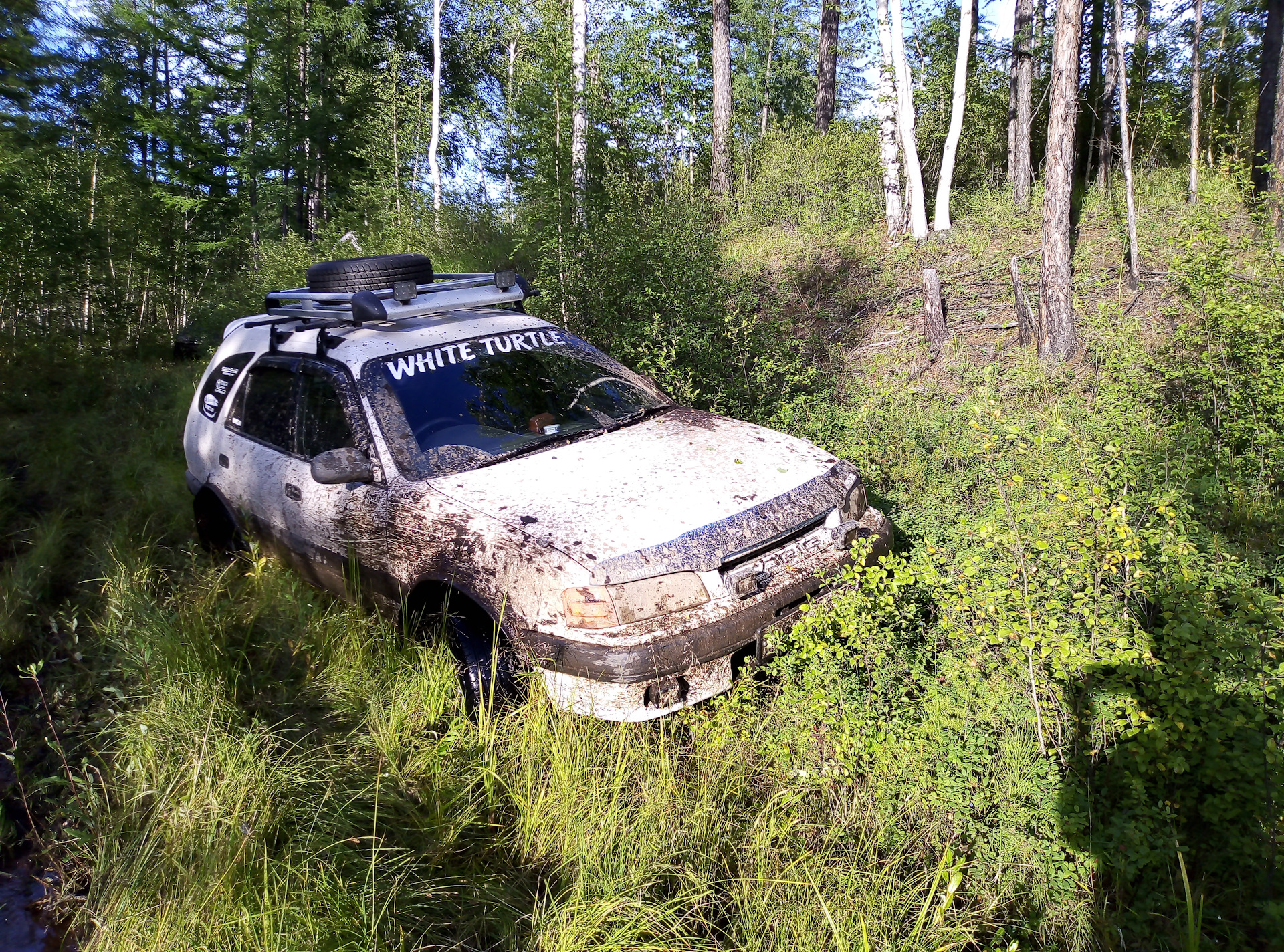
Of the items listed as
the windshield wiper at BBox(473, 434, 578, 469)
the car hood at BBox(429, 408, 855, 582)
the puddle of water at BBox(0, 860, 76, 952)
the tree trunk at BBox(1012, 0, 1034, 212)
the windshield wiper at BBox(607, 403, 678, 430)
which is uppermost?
the tree trunk at BBox(1012, 0, 1034, 212)

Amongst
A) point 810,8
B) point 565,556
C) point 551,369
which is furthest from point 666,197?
point 810,8

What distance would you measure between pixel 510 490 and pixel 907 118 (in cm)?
1110

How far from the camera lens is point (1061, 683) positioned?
2727 millimetres

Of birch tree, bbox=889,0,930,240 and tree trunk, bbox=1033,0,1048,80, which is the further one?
tree trunk, bbox=1033,0,1048,80

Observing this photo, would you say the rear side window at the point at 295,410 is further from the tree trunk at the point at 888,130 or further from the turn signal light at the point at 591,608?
the tree trunk at the point at 888,130

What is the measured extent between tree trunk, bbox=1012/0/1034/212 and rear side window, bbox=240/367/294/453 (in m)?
11.9

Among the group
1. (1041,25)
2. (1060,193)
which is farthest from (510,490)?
(1041,25)

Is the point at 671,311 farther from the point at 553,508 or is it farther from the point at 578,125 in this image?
the point at 553,508

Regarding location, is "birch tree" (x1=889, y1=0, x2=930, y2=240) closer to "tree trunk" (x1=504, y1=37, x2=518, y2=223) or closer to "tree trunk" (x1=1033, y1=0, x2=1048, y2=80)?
"tree trunk" (x1=1033, y1=0, x2=1048, y2=80)

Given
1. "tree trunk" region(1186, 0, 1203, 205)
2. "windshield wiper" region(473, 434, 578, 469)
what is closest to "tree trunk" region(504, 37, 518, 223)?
"windshield wiper" region(473, 434, 578, 469)

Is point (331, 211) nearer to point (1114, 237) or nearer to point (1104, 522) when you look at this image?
point (1114, 237)

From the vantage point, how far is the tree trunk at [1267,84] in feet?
32.3

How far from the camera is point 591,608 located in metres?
2.70

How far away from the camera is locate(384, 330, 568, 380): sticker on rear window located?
3.77m
